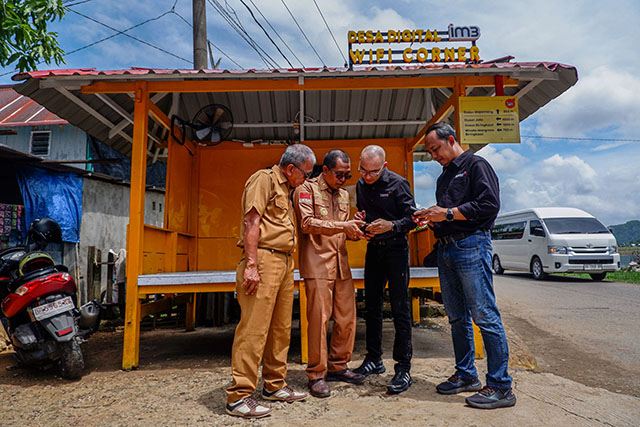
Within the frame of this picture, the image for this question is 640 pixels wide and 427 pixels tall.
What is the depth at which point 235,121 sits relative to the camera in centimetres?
681

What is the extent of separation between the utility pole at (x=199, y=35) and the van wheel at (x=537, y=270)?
482 inches

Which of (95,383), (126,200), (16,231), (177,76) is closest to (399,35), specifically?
(177,76)

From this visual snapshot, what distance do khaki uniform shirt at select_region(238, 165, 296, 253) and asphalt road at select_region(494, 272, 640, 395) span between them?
122 inches

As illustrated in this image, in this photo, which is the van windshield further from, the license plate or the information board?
the license plate

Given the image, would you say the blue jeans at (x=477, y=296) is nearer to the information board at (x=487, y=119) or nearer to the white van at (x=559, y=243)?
the information board at (x=487, y=119)

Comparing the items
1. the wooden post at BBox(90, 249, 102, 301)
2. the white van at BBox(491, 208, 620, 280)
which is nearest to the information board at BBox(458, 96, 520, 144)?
the wooden post at BBox(90, 249, 102, 301)

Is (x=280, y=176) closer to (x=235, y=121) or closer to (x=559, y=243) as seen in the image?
(x=235, y=121)

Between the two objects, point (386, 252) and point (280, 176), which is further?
point (386, 252)

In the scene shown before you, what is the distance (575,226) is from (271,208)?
1340 centimetres

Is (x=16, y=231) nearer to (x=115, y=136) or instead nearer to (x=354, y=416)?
(x=115, y=136)

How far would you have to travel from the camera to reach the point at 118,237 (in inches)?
498

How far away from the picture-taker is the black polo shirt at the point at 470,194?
118 inches

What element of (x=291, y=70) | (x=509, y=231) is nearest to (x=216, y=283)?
(x=291, y=70)

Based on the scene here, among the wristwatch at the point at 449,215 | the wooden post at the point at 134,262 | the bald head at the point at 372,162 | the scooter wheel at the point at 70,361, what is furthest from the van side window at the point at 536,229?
the scooter wheel at the point at 70,361
